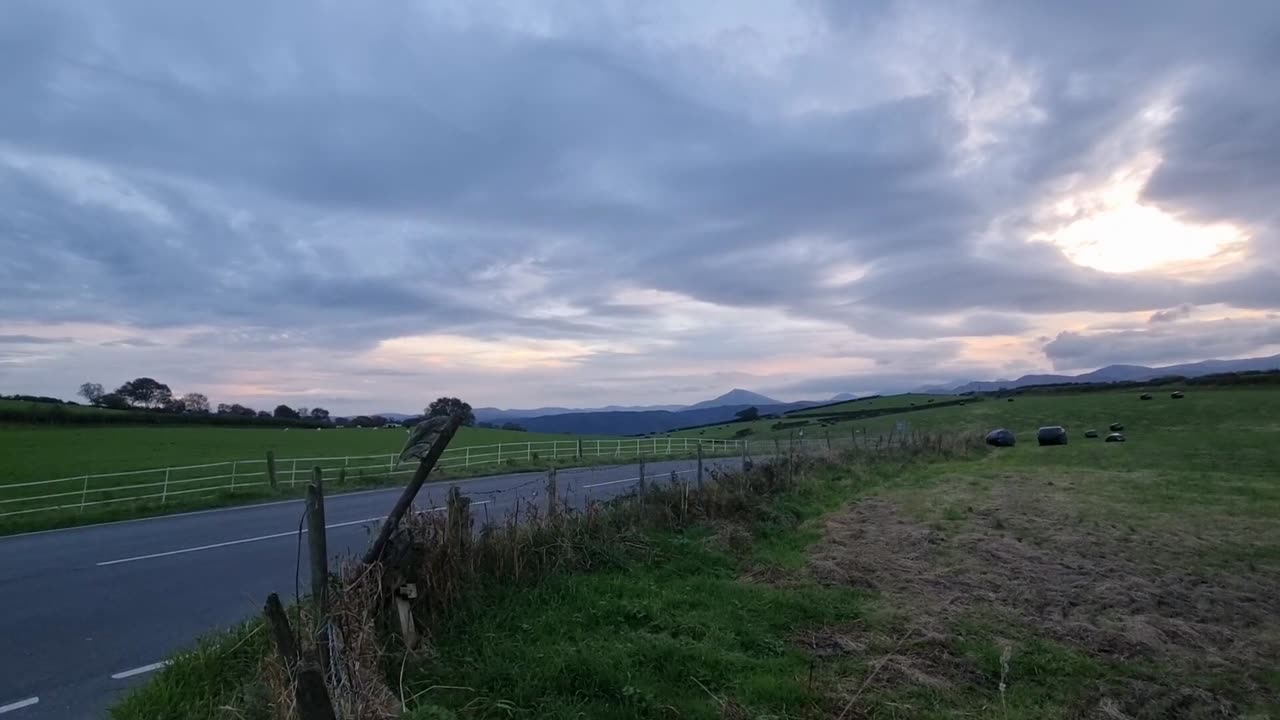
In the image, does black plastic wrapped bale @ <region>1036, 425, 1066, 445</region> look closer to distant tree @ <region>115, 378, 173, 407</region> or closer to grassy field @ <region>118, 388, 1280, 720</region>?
grassy field @ <region>118, 388, 1280, 720</region>

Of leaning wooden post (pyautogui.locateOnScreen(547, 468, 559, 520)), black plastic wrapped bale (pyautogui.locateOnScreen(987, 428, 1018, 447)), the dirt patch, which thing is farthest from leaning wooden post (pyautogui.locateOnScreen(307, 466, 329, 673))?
black plastic wrapped bale (pyautogui.locateOnScreen(987, 428, 1018, 447))

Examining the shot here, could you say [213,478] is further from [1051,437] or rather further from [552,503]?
[1051,437]

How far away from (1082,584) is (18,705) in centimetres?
1121

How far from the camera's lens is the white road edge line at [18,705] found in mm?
5717

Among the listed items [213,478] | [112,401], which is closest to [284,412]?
[112,401]

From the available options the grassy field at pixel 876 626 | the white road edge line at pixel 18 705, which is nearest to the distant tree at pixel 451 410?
the grassy field at pixel 876 626

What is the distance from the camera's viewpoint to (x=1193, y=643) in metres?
7.26

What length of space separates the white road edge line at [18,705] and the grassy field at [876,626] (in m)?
1.25

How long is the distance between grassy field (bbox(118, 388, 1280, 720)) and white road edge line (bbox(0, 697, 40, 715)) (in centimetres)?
125

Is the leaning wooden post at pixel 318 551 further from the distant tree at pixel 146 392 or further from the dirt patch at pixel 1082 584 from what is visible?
the distant tree at pixel 146 392

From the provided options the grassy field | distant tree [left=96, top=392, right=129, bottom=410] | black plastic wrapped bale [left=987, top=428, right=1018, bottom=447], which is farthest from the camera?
distant tree [left=96, top=392, right=129, bottom=410]

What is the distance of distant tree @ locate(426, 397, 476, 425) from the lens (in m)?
5.99

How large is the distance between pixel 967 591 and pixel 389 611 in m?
6.80

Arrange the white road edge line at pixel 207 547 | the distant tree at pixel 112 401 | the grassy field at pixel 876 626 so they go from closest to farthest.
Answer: the grassy field at pixel 876 626 → the white road edge line at pixel 207 547 → the distant tree at pixel 112 401
